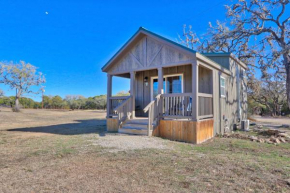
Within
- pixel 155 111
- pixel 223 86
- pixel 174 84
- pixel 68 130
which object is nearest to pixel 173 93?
pixel 174 84

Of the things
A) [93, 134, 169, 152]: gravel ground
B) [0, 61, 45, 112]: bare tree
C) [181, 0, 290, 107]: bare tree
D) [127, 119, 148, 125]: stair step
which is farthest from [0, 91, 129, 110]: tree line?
[93, 134, 169, 152]: gravel ground

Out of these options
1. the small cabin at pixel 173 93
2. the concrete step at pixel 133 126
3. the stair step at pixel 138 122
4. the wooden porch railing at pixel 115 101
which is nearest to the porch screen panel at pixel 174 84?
the small cabin at pixel 173 93

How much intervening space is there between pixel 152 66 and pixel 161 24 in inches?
593

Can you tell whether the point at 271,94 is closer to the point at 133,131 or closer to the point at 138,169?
the point at 133,131

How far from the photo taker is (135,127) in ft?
24.0

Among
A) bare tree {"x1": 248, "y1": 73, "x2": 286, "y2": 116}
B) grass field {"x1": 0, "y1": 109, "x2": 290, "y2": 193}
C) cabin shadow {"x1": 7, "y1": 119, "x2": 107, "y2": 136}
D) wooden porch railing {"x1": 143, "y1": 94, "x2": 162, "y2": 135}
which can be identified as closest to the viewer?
grass field {"x1": 0, "y1": 109, "x2": 290, "y2": 193}

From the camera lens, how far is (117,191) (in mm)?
2652

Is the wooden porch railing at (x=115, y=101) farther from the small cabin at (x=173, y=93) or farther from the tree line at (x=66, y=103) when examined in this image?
the tree line at (x=66, y=103)

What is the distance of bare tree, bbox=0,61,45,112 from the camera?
25.6m

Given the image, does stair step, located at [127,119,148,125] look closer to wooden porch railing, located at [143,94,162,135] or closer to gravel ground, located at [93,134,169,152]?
wooden porch railing, located at [143,94,162,135]

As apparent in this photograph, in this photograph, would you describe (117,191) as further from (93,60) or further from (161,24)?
(93,60)

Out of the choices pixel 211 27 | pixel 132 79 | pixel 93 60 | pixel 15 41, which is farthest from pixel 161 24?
pixel 15 41

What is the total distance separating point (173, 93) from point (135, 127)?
2255mm

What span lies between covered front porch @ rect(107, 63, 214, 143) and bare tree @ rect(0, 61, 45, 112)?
73.2 feet
